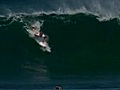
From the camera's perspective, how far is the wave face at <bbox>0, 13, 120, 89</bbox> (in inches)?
1332

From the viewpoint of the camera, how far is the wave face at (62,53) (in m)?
33.8

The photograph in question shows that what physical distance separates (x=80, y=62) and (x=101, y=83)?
3.98 m

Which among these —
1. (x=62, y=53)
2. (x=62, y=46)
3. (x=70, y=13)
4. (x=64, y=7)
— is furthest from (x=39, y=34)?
(x=64, y=7)

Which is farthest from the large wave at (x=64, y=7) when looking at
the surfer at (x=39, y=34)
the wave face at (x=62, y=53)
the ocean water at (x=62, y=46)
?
the surfer at (x=39, y=34)

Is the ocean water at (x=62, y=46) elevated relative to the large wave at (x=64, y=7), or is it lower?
lower

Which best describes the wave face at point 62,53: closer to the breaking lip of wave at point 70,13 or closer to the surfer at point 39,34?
the breaking lip of wave at point 70,13

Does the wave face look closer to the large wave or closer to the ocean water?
the ocean water

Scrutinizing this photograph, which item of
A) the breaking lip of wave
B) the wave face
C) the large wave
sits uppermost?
the large wave

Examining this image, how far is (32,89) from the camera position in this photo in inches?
1235

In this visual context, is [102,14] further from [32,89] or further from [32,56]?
[32,89]

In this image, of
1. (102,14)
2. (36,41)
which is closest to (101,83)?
(36,41)

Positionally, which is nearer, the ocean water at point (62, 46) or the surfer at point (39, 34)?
the ocean water at point (62, 46)

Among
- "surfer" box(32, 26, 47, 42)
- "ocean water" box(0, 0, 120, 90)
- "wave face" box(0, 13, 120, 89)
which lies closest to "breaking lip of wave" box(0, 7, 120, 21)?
"ocean water" box(0, 0, 120, 90)

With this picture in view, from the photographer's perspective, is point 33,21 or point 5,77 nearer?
point 5,77
